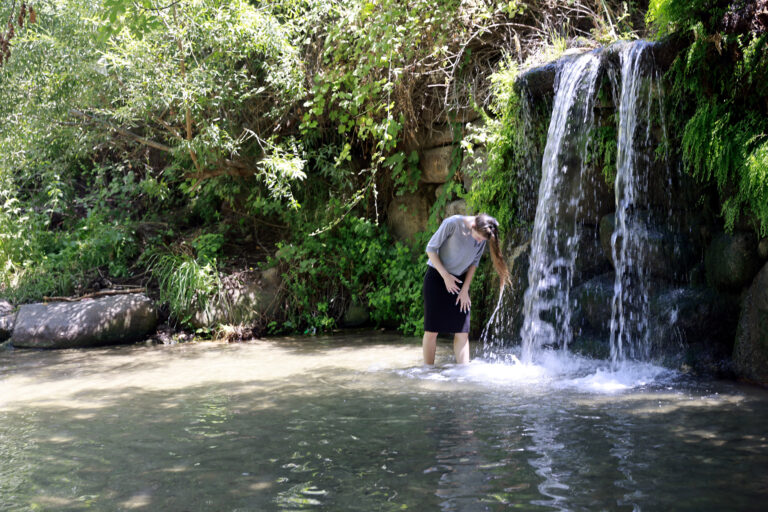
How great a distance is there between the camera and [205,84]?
393 inches

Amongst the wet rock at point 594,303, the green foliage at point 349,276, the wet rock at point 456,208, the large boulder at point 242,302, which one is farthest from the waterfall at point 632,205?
the large boulder at point 242,302

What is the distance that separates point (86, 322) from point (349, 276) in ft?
11.8

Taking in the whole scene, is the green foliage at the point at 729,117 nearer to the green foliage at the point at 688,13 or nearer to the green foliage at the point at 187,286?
the green foliage at the point at 688,13

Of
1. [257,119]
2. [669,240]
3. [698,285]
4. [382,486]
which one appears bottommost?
[382,486]

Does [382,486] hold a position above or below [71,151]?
below

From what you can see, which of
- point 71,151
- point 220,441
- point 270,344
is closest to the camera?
point 220,441

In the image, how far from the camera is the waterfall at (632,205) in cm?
691

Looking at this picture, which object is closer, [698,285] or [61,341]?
[698,285]

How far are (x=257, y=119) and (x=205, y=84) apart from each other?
1.09 metres

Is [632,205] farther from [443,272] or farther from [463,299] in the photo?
[443,272]

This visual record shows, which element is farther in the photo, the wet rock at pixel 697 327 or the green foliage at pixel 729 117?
the wet rock at pixel 697 327

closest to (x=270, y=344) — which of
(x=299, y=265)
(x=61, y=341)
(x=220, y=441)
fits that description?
(x=299, y=265)

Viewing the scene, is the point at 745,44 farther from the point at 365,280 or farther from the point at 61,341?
the point at 61,341

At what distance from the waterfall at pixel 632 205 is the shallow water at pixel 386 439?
1.47 ft
